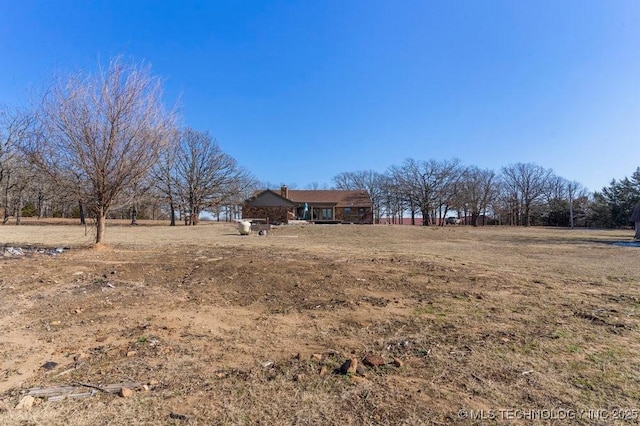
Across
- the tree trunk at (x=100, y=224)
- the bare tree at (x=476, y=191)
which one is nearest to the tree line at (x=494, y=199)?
the bare tree at (x=476, y=191)

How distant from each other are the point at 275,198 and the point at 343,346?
44706 millimetres

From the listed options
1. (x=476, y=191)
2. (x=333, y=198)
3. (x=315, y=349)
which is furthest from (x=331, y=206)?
(x=315, y=349)

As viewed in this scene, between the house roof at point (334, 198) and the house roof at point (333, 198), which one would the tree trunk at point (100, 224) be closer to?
the house roof at point (333, 198)

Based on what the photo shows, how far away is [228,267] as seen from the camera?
820 centimetres

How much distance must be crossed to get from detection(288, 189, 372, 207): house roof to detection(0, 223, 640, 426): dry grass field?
4756cm

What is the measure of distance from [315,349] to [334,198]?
52280 millimetres

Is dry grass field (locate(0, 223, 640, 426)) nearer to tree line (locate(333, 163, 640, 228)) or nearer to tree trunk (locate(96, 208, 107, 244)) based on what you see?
tree trunk (locate(96, 208, 107, 244))

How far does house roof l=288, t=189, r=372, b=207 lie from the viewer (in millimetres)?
54750

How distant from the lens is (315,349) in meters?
3.60

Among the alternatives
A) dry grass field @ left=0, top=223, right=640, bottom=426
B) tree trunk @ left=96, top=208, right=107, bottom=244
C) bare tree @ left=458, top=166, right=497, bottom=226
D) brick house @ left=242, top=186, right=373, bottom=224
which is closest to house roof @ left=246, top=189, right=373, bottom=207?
brick house @ left=242, top=186, right=373, bottom=224

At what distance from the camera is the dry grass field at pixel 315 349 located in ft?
8.17

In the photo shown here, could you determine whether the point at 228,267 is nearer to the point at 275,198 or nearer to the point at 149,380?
the point at 149,380

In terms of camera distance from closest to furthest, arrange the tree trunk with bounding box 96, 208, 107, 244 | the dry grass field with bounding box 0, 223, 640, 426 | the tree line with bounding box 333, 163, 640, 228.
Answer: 1. the dry grass field with bounding box 0, 223, 640, 426
2. the tree trunk with bounding box 96, 208, 107, 244
3. the tree line with bounding box 333, 163, 640, 228

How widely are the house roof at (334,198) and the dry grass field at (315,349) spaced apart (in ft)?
156
